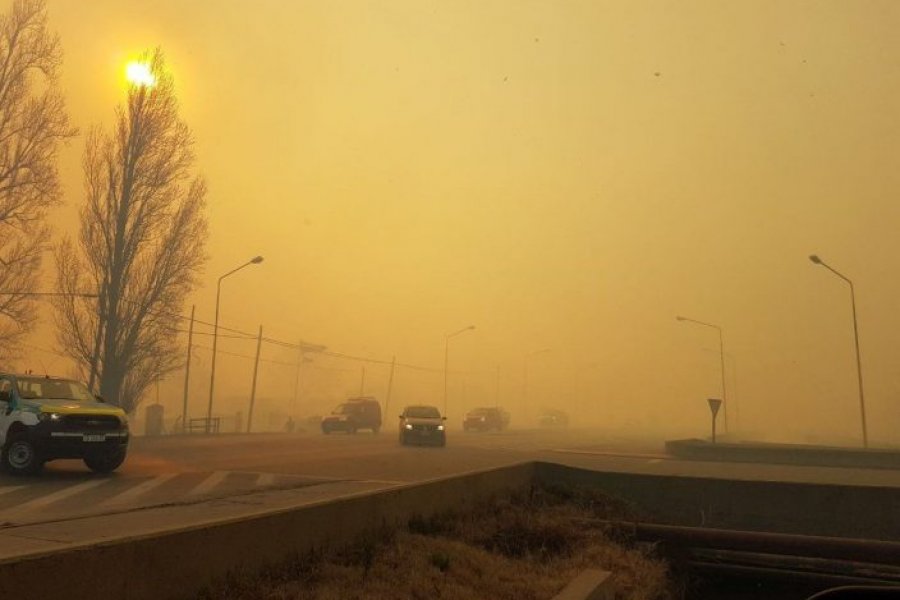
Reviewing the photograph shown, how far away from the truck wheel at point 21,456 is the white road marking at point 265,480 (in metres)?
4.34

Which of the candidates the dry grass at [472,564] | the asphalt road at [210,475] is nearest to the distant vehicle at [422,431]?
the asphalt road at [210,475]

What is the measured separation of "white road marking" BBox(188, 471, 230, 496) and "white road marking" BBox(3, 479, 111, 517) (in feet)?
6.26

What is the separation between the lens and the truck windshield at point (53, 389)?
16.5 meters

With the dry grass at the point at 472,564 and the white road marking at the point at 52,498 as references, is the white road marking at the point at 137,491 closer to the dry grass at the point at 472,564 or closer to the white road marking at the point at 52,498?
the white road marking at the point at 52,498

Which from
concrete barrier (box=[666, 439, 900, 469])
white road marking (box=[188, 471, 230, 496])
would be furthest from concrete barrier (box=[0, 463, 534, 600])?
concrete barrier (box=[666, 439, 900, 469])

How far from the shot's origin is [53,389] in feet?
56.0

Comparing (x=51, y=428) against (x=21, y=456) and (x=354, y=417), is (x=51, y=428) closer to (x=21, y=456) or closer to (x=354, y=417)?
(x=21, y=456)

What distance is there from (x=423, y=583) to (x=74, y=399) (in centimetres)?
1233

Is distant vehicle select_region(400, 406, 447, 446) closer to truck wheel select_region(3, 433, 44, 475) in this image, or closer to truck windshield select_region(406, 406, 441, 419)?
truck windshield select_region(406, 406, 441, 419)

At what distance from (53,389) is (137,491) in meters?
4.52

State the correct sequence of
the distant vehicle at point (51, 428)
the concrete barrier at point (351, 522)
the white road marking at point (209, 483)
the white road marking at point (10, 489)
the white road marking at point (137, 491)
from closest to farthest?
the concrete barrier at point (351, 522), the white road marking at point (137, 491), the white road marking at point (10, 489), the white road marking at point (209, 483), the distant vehicle at point (51, 428)

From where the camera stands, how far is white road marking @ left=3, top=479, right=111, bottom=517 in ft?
36.5

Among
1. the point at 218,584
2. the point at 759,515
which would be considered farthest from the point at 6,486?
the point at 759,515

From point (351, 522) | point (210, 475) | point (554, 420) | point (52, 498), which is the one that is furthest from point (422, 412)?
point (554, 420)
